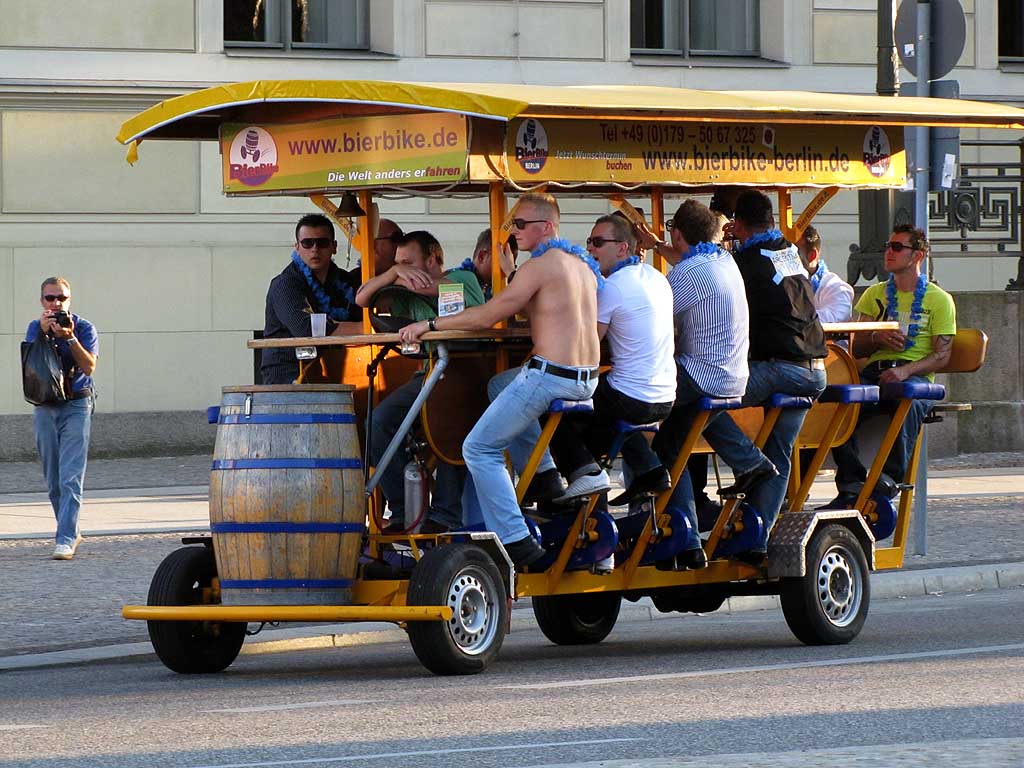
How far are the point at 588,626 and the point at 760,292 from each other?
189cm

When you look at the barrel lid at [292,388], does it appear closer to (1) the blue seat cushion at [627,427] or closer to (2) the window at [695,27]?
(1) the blue seat cushion at [627,427]

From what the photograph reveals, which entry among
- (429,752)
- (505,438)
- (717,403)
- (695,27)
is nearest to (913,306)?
(717,403)

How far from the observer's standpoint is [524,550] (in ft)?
31.5

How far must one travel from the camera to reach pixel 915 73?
46.2 feet

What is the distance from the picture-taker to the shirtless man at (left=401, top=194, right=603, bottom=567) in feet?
31.2

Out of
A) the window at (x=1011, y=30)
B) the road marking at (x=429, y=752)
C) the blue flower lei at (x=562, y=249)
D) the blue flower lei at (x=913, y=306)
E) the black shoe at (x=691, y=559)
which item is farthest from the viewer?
the window at (x=1011, y=30)

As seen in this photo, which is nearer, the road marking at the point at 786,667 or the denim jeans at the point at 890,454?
the road marking at the point at 786,667

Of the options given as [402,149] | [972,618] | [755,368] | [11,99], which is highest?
[11,99]

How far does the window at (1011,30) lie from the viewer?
25812 millimetres

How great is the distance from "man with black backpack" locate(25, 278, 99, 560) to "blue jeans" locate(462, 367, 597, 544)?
519cm

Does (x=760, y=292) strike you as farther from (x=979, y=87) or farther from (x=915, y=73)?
(x=979, y=87)

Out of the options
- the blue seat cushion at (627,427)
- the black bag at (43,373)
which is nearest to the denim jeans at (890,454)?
the blue seat cushion at (627,427)

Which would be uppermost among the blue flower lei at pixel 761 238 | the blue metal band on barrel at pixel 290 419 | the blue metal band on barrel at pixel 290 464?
the blue flower lei at pixel 761 238

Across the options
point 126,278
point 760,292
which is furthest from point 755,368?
point 126,278
